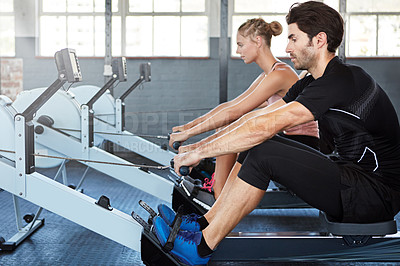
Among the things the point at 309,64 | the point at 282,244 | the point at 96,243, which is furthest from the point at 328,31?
the point at 96,243

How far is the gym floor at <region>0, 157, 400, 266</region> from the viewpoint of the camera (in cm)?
242

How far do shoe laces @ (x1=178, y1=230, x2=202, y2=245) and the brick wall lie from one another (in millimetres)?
4963

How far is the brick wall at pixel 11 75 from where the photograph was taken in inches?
240

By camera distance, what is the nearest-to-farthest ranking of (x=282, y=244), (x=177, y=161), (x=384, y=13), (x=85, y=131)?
(x=177, y=161) < (x=282, y=244) < (x=85, y=131) < (x=384, y=13)

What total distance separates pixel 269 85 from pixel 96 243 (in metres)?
1.31

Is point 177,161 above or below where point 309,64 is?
below

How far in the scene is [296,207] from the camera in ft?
10.8

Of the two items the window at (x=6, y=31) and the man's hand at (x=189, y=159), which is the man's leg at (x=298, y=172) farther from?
the window at (x=6, y=31)

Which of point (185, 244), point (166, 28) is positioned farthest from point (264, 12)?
point (185, 244)

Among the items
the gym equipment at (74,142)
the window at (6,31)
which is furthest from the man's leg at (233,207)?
the window at (6,31)

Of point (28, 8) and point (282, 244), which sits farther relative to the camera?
point (28, 8)

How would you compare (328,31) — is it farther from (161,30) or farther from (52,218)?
(161,30)

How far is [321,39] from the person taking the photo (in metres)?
1.79

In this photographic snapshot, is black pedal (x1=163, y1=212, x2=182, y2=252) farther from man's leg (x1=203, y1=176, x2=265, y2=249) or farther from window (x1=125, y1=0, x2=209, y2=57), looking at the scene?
window (x1=125, y1=0, x2=209, y2=57)
